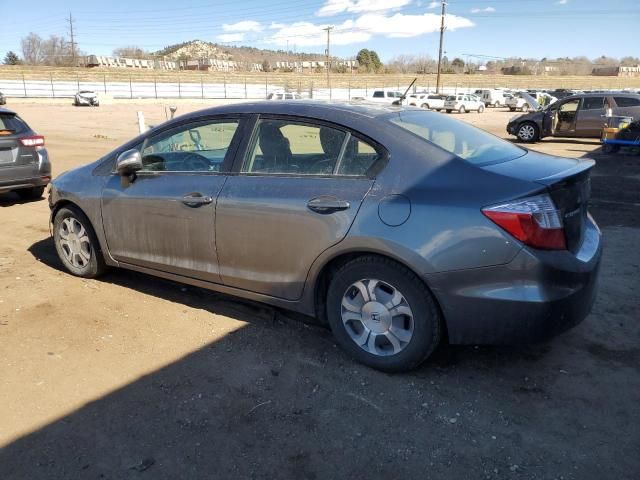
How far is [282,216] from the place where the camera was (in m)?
3.51

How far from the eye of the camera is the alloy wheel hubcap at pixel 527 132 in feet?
62.3

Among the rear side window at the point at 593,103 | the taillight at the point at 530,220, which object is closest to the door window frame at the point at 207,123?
the taillight at the point at 530,220

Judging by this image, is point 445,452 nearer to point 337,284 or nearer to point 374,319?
point 374,319

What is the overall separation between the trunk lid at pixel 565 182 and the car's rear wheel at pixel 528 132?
16.7 metres

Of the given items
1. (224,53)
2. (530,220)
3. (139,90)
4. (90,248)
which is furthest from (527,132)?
(224,53)

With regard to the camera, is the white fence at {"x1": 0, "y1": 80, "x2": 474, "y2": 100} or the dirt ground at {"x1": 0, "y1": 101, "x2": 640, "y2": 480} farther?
the white fence at {"x1": 0, "y1": 80, "x2": 474, "y2": 100}

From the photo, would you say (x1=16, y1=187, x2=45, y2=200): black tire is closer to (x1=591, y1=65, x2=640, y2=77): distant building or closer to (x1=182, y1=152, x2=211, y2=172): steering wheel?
(x1=182, y1=152, x2=211, y2=172): steering wheel

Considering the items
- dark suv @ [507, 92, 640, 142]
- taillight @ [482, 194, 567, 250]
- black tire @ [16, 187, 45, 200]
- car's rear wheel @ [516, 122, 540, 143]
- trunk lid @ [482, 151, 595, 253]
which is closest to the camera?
taillight @ [482, 194, 567, 250]

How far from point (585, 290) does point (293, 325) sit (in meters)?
2.00

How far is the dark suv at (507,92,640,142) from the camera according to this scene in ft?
59.7

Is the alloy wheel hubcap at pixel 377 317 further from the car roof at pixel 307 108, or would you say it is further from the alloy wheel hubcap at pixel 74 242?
the alloy wheel hubcap at pixel 74 242

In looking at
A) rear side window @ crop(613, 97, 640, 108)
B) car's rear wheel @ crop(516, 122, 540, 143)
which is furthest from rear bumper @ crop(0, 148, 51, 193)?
rear side window @ crop(613, 97, 640, 108)

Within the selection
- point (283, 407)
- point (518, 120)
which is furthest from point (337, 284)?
point (518, 120)

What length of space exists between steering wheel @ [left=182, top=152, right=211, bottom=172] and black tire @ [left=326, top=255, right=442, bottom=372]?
1.38 m
